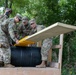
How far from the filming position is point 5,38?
A: 591 centimetres

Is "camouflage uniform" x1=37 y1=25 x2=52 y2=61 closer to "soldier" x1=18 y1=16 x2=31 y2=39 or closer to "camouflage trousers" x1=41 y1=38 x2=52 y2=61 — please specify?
"camouflage trousers" x1=41 y1=38 x2=52 y2=61

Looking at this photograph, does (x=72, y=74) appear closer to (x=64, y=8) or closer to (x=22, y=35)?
(x=22, y=35)

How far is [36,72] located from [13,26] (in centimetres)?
99

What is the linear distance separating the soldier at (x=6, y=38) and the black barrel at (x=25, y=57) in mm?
182

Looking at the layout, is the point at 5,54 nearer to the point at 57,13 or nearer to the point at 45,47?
the point at 45,47

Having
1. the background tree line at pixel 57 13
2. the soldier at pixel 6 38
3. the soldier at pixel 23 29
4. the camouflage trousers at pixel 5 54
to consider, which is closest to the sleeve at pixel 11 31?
the soldier at pixel 6 38

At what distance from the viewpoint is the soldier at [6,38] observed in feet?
18.9

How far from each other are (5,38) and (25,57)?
1.73 feet

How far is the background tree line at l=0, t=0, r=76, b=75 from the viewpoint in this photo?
1081 centimetres

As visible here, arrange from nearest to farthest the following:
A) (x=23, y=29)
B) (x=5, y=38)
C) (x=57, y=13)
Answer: (x=5, y=38) < (x=23, y=29) < (x=57, y=13)

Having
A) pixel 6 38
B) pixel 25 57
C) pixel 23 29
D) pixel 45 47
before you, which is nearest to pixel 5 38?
pixel 6 38

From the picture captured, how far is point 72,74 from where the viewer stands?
880 centimetres

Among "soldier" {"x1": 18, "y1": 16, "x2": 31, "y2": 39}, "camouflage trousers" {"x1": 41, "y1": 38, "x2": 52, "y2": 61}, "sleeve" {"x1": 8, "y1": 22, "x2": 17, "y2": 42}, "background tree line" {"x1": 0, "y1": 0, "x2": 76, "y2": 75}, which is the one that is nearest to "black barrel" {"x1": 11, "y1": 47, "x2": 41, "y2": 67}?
"camouflage trousers" {"x1": 41, "y1": 38, "x2": 52, "y2": 61}

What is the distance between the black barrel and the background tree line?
432 cm
